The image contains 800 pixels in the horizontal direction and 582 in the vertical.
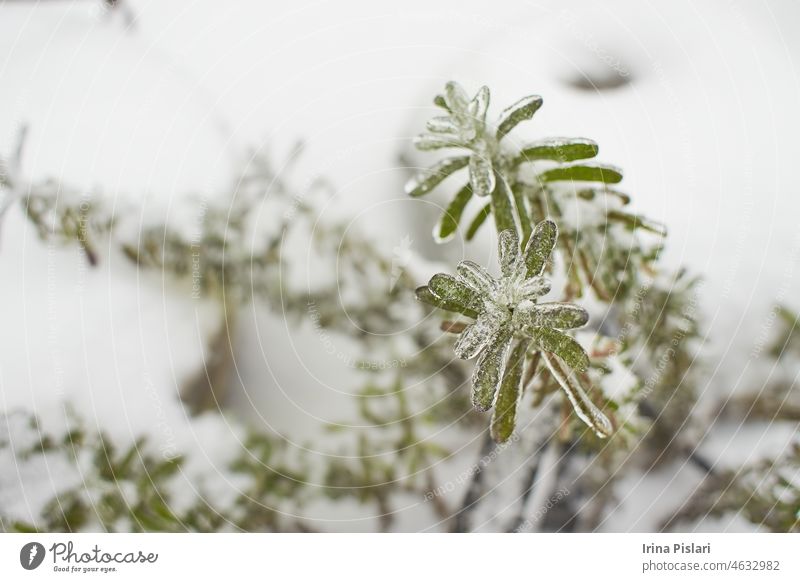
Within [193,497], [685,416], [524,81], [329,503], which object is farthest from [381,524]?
[524,81]

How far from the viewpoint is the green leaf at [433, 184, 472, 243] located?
1.46ft

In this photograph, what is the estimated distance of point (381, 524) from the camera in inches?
18.2

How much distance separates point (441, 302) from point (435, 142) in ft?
0.39

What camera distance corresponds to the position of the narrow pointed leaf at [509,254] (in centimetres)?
39

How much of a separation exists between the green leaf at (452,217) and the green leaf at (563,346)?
0.10 m

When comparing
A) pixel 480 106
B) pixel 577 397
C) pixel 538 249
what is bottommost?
pixel 577 397

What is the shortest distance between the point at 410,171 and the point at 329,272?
0.10 metres

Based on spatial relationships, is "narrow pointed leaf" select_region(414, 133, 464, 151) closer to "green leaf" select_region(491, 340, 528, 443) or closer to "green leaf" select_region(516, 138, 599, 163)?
"green leaf" select_region(516, 138, 599, 163)

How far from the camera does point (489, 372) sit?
390 mm
